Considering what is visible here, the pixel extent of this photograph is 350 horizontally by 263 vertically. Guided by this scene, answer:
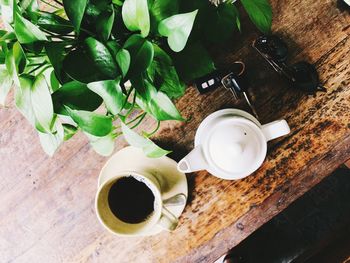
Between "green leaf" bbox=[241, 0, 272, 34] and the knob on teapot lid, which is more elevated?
"green leaf" bbox=[241, 0, 272, 34]

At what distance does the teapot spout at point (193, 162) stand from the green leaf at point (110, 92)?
35 centimetres

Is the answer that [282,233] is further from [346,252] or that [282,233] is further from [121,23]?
[121,23]

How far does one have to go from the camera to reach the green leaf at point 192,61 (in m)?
0.80

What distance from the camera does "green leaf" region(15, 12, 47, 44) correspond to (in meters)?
0.60

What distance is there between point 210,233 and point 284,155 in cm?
28

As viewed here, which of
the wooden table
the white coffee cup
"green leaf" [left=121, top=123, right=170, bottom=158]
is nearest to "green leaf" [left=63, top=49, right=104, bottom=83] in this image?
"green leaf" [left=121, top=123, right=170, bottom=158]

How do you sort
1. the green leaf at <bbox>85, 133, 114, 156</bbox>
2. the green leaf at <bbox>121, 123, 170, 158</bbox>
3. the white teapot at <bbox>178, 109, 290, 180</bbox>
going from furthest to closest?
the white teapot at <bbox>178, 109, 290, 180</bbox>, the green leaf at <bbox>85, 133, 114, 156</bbox>, the green leaf at <bbox>121, 123, 170, 158</bbox>

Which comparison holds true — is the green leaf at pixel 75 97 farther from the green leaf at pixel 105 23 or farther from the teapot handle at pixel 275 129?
the teapot handle at pixel 275 129

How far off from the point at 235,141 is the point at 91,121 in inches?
15.2

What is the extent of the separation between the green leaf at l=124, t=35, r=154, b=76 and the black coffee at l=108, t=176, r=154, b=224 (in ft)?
1.40

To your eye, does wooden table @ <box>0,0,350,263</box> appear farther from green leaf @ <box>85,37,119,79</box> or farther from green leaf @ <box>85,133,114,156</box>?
green leaf @ <box>85,37,119,79</box>

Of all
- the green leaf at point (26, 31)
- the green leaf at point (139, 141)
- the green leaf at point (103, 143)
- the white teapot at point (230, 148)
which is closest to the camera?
the green leaf at point (26, 31)

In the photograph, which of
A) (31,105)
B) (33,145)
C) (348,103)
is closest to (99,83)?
(31,105)

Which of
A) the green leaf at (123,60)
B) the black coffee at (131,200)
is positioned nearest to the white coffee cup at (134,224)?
the black coffee at (131,200)
